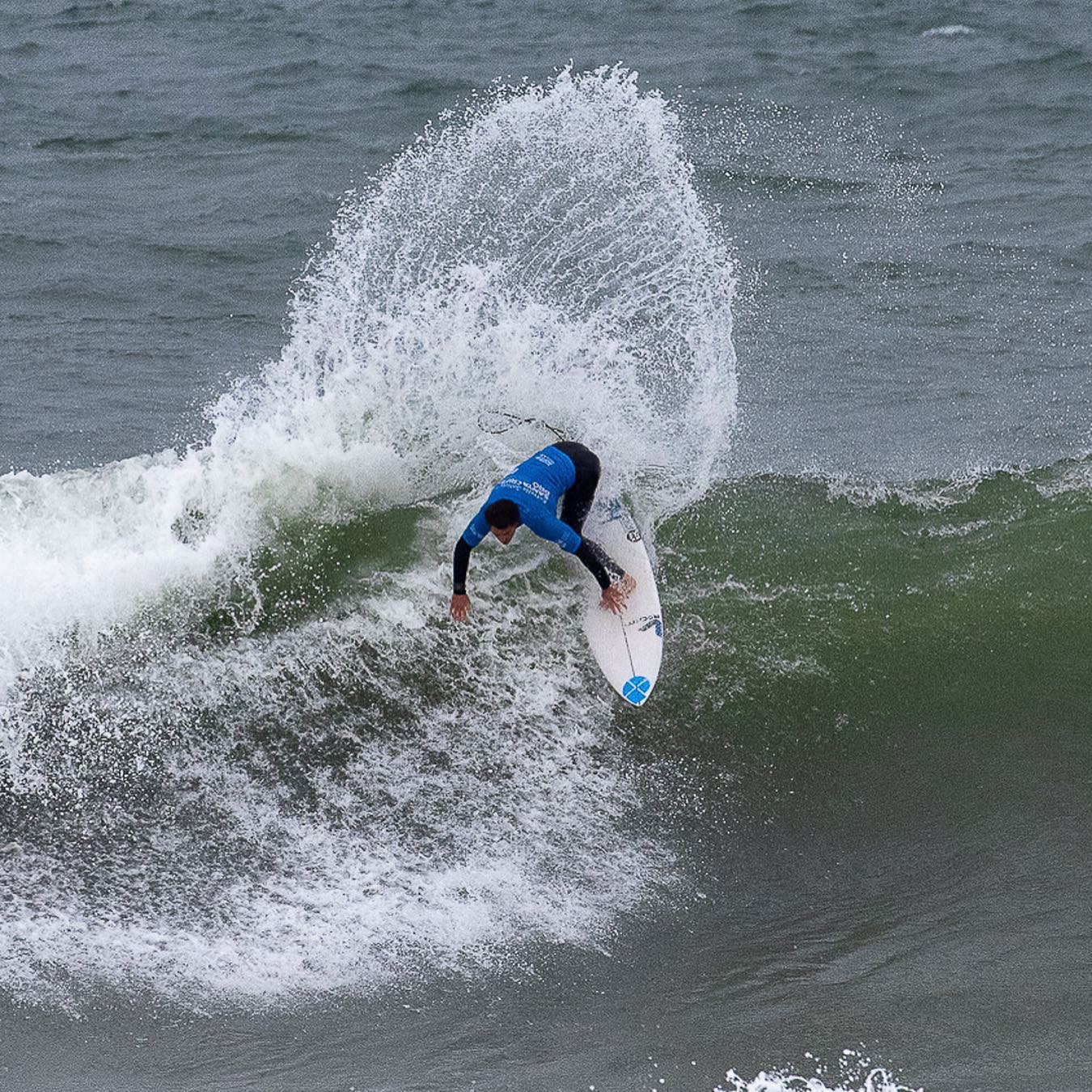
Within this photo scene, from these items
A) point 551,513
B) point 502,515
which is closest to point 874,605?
point 551,513

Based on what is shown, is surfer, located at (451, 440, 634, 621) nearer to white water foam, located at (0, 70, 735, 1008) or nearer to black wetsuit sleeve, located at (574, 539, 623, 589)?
black wetsuit sleeve, located at (574, 539, 623, 589)

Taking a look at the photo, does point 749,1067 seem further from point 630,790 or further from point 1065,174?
point 1065,174

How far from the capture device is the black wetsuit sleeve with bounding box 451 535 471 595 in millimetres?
8172

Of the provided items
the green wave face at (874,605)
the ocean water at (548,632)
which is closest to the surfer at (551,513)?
the ocean water at (548,632)

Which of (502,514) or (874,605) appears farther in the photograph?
(874,605)

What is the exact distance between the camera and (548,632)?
28.7ft

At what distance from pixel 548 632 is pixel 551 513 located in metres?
0.92

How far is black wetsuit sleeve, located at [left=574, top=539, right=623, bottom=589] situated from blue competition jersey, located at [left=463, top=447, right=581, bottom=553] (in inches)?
2.7

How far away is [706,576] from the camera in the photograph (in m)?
9.33

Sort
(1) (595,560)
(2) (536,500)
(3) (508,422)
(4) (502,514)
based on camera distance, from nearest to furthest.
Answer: (4) (502,514), (2) (536,500), (1) (595,560), (3) (508,422)

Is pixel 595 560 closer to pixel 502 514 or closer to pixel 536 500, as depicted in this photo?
pixel 536 500

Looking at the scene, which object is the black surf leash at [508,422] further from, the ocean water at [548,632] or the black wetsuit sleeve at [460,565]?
the black wetsuit sleeve at [460,565]

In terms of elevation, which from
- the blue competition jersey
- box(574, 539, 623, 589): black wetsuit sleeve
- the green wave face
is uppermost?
the blue competition jersey

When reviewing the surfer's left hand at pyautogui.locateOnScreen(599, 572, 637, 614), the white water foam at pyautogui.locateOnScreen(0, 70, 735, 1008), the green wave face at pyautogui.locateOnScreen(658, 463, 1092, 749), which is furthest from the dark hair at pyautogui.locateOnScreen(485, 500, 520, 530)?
the green wave face at pyautogui.locateOnScreen(658, 463, 1092, 749)
